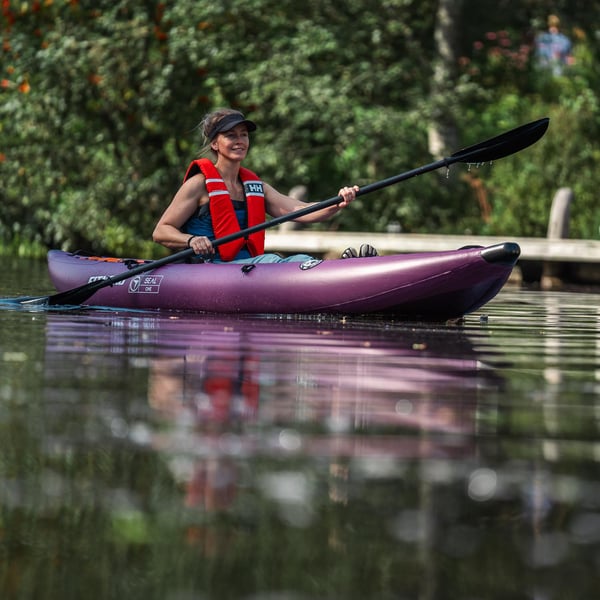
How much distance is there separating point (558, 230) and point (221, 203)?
7.28 metres

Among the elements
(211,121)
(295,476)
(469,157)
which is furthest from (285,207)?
(295,476)

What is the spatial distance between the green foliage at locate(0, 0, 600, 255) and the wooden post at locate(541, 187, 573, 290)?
3.95 feet

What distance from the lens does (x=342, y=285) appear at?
28.9ft

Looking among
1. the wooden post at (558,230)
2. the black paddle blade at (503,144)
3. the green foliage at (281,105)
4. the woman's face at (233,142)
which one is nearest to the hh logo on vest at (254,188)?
the woman's face at (233,142)

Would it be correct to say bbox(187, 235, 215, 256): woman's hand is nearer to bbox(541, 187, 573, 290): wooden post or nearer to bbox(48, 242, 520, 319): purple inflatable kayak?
bbox(48, 242, 520, 319): purple inflatable kayak

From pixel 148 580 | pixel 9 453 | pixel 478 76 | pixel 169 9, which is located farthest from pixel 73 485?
pixel 478 76

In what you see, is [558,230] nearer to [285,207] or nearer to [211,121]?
[285,207]

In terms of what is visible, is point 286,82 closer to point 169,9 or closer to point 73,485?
point 169,9

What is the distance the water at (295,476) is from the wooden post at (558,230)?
30.6ft

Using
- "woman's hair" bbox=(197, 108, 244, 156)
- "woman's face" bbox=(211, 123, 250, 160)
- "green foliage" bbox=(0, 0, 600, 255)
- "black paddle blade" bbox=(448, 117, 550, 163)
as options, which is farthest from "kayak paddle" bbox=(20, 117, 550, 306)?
"green foliage" bbox=(0, 0, 600, 255)

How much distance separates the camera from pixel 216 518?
9.93ft

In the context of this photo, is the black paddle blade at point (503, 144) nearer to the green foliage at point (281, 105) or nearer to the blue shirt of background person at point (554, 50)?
the green foliage at point (281, 105)

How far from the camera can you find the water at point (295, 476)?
265cm

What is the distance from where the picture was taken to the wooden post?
15672 mm
